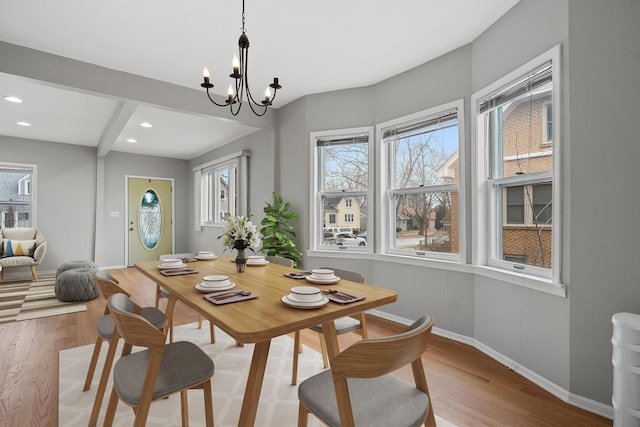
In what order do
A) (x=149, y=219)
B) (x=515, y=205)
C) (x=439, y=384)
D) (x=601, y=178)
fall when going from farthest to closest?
Result: (x=149, y=219), (x=515, y=205), (x=439, y=384), (x=601, y=178)

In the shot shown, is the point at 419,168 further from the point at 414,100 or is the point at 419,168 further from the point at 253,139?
the point at 253,139

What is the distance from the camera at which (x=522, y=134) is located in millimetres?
2357

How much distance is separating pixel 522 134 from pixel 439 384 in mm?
→ 1901

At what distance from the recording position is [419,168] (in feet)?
10.7

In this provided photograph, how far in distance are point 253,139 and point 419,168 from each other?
3016 mm

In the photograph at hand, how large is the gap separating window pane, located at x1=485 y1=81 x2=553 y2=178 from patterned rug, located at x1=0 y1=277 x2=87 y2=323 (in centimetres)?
484

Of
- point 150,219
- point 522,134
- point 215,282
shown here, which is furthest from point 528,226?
point 150,219

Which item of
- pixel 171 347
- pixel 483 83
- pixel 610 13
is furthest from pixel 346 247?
pixel 610 13

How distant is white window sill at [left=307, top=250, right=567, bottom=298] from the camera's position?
6.57ft

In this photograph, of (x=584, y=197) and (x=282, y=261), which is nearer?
(x=584, y=197)

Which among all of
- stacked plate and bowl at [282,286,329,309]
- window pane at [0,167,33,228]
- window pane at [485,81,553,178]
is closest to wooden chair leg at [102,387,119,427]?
stacked plate and bowl at [282,286,329,309]

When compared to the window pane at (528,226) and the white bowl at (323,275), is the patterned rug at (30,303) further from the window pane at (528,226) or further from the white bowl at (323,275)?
the window pane at (528,226)

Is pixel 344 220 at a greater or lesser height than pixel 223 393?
greater

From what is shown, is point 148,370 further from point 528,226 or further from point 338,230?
point 338,230
